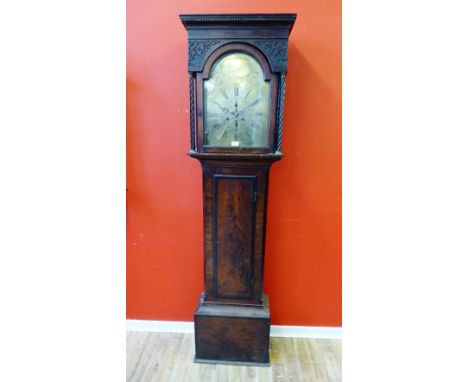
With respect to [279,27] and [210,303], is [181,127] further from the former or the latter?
[210,303]

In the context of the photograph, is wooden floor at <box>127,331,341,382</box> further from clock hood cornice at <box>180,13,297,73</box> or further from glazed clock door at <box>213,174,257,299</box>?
clock hood cornice at <box>180,13,297,73</box>

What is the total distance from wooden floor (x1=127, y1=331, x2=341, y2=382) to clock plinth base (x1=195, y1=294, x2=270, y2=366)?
0.18 feet

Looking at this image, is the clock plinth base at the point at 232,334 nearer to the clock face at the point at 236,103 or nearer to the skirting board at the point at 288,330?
the skirting board at the point at 288,330

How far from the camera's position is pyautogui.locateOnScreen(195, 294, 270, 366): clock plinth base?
1.79 metres

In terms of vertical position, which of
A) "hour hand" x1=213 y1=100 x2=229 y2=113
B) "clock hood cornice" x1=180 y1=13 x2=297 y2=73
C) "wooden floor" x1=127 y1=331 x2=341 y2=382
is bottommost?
"wooden floor" x1=127 y1=331 x2=341 y2=382

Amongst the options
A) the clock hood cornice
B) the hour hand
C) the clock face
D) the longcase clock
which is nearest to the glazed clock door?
the longcase clock

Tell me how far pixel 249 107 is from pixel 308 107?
475mm

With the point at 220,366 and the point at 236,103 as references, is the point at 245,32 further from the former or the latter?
the point at 220,366

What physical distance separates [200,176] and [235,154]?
449 mm

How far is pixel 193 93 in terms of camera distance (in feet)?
5.43

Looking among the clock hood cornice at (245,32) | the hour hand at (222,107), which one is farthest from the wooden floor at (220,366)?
the clock hood cornice at (245,32)

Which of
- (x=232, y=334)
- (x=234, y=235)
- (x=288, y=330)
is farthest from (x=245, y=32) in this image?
(x=288, y=330)

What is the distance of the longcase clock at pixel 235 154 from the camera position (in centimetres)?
159

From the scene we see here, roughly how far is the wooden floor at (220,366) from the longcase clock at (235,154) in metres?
0.08
